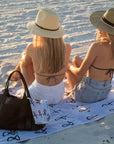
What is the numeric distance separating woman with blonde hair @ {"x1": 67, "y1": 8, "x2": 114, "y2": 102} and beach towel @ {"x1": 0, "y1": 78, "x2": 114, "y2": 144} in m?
0.11

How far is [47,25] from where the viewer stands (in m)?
2.51

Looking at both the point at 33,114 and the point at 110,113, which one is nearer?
the point at 33,114

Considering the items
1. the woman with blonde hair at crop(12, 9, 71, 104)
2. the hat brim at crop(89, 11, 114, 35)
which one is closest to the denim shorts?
the woman with blonde hair at crop(12, 9, 71, 104)

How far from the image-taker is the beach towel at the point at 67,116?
2330 millimetres

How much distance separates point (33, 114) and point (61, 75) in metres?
0.68

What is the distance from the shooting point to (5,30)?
506 cm

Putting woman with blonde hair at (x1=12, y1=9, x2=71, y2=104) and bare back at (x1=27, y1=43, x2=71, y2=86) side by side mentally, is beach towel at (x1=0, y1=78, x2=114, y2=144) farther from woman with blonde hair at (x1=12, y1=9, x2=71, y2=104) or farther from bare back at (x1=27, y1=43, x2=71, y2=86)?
bare back at (x1=27, y1=43, x2=71, y2=86)

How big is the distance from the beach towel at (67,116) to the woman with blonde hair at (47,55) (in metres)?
0.18

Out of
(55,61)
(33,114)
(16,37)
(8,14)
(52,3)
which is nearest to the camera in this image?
(33,114)

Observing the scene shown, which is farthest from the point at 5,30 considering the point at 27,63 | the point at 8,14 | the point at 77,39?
the point at 27,63

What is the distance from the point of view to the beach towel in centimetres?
233

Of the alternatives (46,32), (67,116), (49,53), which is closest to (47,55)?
(49,53)

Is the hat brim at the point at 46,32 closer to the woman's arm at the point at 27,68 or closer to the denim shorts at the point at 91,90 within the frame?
the woman's arm at the point at 27,68

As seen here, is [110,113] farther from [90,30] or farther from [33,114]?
[90,30]
